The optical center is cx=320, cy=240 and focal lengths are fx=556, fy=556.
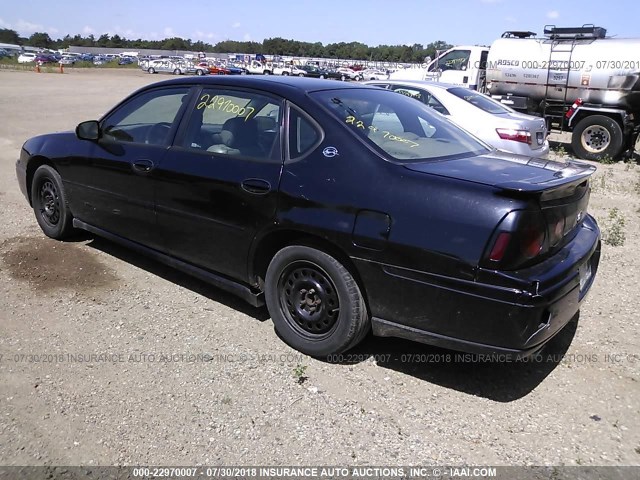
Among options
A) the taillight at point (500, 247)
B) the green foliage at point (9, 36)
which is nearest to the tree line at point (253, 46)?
the green foliage at point (9, 36)

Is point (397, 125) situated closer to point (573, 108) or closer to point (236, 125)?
point (236, 125)

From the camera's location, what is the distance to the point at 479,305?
2.80 m

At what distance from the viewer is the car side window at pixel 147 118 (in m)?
4.32

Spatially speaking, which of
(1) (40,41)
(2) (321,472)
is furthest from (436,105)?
(1) (40,41)

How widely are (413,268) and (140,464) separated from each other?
5.41 feet

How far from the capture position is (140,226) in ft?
14.4

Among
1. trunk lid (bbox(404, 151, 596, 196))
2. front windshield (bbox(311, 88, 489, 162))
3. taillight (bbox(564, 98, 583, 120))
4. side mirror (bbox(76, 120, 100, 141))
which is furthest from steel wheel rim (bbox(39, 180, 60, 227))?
taillight (bbox(564, 98, 583, 120))

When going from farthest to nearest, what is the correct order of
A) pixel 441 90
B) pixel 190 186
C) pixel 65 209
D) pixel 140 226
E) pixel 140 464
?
pixel 441 90
pixel 65 209
pixel 140 226
pixel 190 186
pixel 140 464

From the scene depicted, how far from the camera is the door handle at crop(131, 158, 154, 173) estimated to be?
4.20 metres

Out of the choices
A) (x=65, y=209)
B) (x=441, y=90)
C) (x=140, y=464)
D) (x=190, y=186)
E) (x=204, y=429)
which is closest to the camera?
(x=140, y=464)

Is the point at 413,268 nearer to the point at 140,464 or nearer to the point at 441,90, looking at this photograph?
the point at 140,464

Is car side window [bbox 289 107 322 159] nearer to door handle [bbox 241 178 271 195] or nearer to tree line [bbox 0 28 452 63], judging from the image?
door handle [bbox 241 178 271 195]

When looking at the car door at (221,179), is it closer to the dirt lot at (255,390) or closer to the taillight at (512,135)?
the dirt lot at (255,390)

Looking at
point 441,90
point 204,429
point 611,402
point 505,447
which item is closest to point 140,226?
point 204,429
